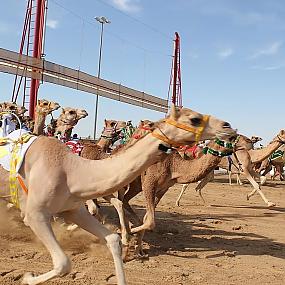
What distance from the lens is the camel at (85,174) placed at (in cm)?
430

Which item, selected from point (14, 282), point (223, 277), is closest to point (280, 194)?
point (223, 277)

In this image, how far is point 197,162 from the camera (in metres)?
7.82

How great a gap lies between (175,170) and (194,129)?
337 centimetres

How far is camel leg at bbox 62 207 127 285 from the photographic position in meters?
4.54

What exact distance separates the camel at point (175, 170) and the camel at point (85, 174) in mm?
2586

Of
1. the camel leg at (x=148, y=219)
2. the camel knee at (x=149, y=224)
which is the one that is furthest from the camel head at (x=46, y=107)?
the camel knee at (x=149, y=224)

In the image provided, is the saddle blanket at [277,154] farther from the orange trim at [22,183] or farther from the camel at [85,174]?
the orange trim at [22,183]

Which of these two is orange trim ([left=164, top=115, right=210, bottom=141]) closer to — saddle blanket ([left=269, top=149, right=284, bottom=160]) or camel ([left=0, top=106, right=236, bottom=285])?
camel ([left=0, top=106, right=236, bottom=285])

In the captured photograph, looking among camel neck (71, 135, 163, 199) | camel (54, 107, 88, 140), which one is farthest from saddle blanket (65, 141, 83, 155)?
camel neck (71, 135, 163, 199)

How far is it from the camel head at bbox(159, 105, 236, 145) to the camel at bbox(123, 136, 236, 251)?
2859 millimetres

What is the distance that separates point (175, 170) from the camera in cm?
762

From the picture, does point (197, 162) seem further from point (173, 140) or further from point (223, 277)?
point (173, 140)

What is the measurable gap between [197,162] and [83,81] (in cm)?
1399

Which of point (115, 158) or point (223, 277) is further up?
point (115, 158)
